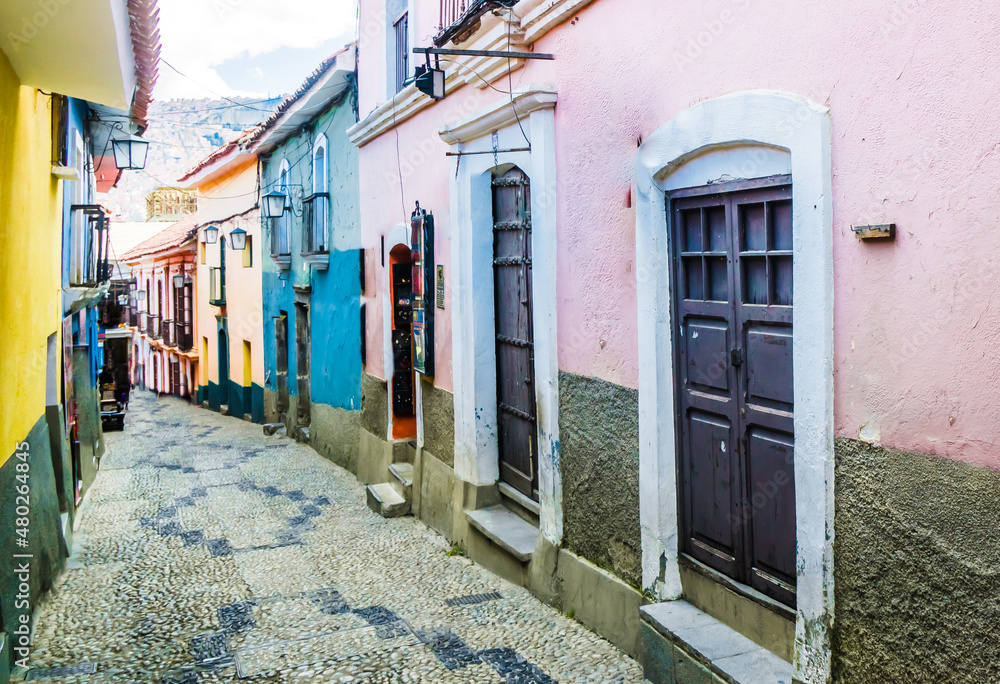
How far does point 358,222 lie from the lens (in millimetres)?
10773

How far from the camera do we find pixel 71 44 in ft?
15.7

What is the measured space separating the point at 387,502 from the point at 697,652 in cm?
494

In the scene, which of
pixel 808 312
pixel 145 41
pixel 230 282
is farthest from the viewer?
pixel 230 282

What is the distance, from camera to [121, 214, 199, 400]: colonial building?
25078mm

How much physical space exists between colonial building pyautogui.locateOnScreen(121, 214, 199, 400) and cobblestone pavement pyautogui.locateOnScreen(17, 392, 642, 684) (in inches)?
613

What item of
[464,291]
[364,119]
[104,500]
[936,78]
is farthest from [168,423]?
[936,78]

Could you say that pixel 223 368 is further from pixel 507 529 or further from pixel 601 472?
pixel 601 472

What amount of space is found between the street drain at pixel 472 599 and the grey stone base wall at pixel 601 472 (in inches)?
32.7

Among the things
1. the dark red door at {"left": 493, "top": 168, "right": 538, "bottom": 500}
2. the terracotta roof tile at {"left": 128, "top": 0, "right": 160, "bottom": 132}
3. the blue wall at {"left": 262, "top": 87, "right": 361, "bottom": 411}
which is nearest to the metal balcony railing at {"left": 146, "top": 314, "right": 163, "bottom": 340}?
the blue wall at {"left": 262, "top": 87, "right": 361, "bottom": 411}

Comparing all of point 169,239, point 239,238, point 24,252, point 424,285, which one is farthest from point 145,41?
point 169,239

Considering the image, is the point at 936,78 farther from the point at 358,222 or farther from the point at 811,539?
the point at 358,222

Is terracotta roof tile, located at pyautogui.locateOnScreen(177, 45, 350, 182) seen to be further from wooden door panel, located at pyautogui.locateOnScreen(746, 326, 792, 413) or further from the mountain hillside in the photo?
the mountain hillside

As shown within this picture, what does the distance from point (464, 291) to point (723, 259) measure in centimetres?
324

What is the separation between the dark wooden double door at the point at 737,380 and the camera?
12.9 ft
